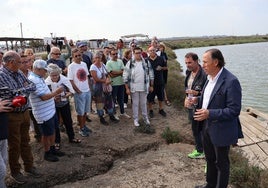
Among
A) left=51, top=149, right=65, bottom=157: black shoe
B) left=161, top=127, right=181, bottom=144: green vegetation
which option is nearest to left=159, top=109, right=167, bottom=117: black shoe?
left=161, top=127, right=181, bottom=144: green vegetation

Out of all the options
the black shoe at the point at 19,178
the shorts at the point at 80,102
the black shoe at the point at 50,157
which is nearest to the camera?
the black shoe at the point at 19,178

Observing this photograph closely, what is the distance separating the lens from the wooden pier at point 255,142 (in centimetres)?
572

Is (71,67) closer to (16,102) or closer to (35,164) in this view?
(35,164)

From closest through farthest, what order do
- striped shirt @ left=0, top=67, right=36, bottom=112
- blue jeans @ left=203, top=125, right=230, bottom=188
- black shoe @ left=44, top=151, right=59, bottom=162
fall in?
1. blue jeans @ left=203, top=125, right=230, bottom=188
2. striped shirt @ left=0, top=67, right=36, bottom=112
3. black shoe @ left=44, top=151, right=59, bottom=162

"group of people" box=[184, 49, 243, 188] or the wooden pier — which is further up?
"group of people" box=[184, 49, 243, 188]

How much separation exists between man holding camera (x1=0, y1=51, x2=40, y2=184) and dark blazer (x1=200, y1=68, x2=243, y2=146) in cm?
228

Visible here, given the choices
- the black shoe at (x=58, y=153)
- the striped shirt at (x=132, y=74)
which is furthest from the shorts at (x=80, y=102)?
the striped shirt at (x=132, y=74)

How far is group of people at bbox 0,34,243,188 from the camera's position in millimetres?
3301

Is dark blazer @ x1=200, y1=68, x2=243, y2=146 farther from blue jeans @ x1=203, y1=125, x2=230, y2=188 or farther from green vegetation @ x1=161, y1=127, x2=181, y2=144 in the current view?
green vegetation @ x1=161, y1=127, x2=181, y2=144

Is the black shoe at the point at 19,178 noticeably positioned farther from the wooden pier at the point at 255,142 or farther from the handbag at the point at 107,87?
the wooden pier at the point at 255,142

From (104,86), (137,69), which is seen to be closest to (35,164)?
(104,86)

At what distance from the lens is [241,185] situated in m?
4.16

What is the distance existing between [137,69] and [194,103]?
2894 mm

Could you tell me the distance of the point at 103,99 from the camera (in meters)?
6.87
